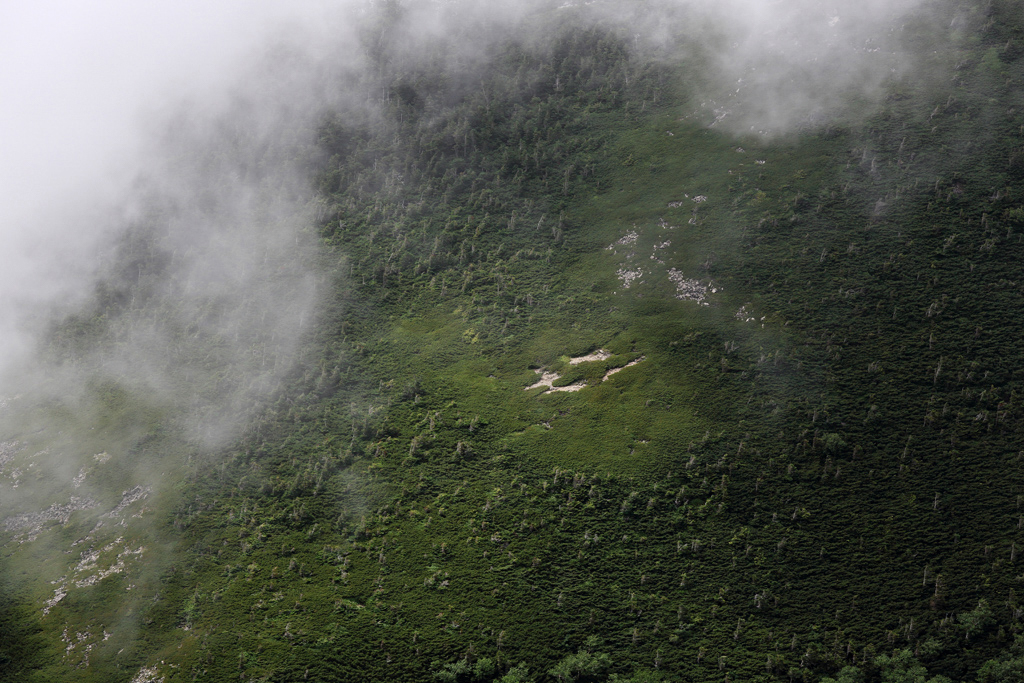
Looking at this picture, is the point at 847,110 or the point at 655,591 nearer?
the point at 655,591

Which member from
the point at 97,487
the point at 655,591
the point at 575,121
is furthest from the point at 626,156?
the point at 97,487

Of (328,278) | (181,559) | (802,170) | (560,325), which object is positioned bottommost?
(181,559)

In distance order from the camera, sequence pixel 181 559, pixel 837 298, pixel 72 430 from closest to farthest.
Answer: pixel 181 559
pixel 837 298
pixel 72 430

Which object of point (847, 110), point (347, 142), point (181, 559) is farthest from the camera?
point (347, 142)

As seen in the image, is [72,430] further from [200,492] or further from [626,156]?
[626,156]

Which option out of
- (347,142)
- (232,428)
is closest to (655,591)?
(232,428)

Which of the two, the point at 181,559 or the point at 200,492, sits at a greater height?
the point at 200,492
